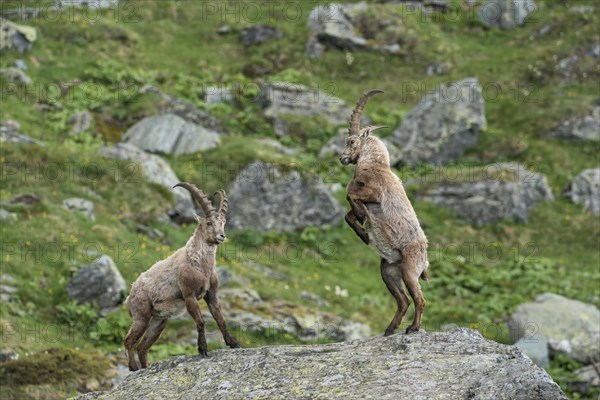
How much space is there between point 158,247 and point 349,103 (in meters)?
21.2

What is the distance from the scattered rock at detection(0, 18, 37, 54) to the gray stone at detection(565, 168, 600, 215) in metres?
30.5

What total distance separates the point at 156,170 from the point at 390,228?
80.6ft

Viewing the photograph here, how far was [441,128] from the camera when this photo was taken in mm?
45500

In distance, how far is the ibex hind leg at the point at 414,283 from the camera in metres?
13.9

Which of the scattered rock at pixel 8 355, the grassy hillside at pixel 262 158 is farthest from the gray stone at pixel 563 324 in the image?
the scattered rock at pixel 8 355

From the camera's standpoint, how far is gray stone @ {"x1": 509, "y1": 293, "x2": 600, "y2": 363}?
98.3 feet

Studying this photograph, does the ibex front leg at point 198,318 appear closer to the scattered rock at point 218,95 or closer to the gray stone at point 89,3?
the scattered rock at point 218,95

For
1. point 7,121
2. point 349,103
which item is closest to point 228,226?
point 7,121

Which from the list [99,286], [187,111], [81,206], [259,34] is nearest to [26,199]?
[81,206]

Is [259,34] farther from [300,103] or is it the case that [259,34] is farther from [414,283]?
[414,283]

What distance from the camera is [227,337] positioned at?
49.0 feet

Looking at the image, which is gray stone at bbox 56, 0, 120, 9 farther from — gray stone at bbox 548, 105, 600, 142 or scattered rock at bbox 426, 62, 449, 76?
gray stone at bbox 548, 105, 600, 142

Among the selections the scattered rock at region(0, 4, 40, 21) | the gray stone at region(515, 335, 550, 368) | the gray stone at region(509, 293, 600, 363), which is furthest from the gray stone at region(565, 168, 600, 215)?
the scattered rock at region(0, 4, 40, 21)

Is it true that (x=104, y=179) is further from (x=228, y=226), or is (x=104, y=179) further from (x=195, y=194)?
(x=195, y=194)
